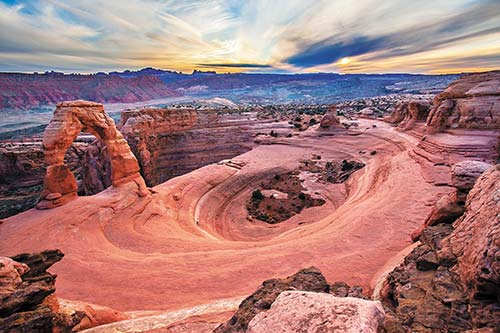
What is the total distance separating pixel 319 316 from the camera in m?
3.99

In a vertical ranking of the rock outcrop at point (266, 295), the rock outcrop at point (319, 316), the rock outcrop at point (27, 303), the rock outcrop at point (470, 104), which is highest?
the rock outcrop at point (470, 104)

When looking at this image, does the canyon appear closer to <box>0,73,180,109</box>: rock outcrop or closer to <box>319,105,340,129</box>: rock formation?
<box>319,105,340,129</box>: rock formation

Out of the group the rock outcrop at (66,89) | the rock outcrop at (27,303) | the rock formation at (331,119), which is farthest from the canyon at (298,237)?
the rock outcrop at (66,89)

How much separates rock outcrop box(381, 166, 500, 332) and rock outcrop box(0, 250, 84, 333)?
5.96 metres

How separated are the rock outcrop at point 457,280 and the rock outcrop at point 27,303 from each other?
5.96m

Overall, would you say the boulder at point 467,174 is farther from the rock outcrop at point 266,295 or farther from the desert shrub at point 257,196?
the desert shrub at point 257,196

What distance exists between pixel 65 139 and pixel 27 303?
1343 cm

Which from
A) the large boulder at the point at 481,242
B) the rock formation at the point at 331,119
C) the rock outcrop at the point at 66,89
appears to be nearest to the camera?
the large boulder at the point at 481,242

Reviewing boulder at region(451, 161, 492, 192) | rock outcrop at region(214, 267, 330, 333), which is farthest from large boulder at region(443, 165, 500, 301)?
rock outcrop at region(214, 267, 330, 333)

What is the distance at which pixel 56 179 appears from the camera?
1591 centimetres

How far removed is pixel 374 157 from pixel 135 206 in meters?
24.2

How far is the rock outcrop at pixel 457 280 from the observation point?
14.1 ft

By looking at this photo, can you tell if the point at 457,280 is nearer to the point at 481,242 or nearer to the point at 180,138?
the point at 481,242

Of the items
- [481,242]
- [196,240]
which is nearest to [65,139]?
[196,240]
